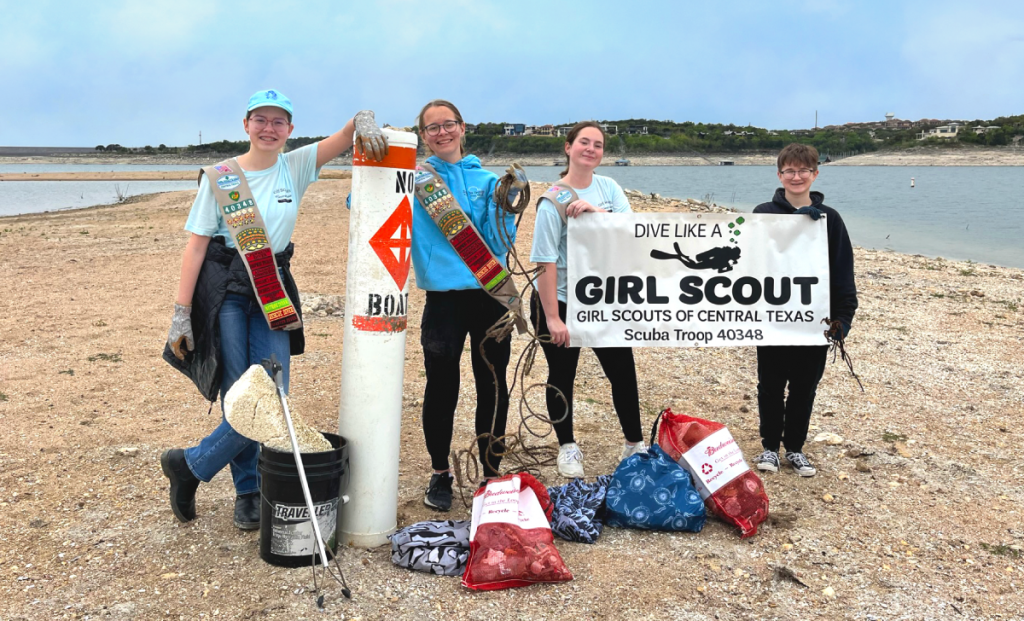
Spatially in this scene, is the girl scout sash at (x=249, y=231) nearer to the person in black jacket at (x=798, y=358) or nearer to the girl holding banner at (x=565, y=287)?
the girl holding banner at (x=565, y=287)

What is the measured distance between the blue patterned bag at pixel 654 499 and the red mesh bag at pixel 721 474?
0.10m

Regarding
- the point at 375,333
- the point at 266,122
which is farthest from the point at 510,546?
the point at 266,122

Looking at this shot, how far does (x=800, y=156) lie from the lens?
4.90 meters

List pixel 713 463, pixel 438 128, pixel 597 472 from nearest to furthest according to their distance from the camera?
pixel 438 128 → pixel 713 463 → pixel 597 472

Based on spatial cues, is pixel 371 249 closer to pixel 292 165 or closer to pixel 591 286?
pixel 292 165

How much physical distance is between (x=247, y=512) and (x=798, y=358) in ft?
11.7

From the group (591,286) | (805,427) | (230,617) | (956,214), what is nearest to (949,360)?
(805,427)

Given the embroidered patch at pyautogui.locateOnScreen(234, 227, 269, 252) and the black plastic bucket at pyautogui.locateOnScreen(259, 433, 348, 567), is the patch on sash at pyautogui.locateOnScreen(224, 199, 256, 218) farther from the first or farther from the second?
the black plastic bucket at pyautogui.locateOnScreen(259, 433, 348, 567)

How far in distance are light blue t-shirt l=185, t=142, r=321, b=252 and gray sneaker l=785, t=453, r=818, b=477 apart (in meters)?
3.54

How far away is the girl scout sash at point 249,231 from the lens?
374cm

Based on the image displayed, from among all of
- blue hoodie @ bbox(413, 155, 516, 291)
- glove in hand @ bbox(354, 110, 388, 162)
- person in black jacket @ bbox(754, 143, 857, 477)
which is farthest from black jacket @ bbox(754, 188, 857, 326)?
glove in hand @ bbox(354, 110, 388, 162)

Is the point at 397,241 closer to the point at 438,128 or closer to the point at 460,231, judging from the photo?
the point at 460,231

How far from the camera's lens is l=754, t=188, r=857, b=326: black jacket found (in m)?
5.08

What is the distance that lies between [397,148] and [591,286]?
1748 millimetres
